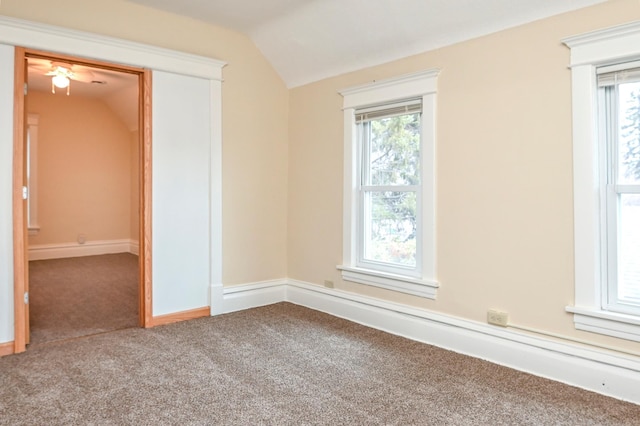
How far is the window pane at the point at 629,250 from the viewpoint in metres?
2.32

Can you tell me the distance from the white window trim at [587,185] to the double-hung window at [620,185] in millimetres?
37

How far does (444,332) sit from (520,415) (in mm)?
964

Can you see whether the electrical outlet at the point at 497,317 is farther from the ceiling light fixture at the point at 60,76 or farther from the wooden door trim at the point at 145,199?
the ceiling light fixture at the point at 60,76

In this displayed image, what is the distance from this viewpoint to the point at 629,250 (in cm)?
235

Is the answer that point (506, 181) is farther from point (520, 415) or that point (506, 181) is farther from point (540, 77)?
point (520, 415)

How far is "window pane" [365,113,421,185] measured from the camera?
10.9 feet

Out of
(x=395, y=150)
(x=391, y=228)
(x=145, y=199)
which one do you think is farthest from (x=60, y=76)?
(x=391, y=228)

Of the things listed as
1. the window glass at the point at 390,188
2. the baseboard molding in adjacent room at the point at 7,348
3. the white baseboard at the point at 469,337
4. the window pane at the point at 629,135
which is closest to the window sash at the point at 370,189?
the window glass at the point at 390,188

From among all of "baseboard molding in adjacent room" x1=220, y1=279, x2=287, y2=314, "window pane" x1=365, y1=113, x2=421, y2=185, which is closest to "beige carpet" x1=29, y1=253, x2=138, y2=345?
"baseboard molding in adjacent room" x1=220, y1=279, x2=287, y2=314

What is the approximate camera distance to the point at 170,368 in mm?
2650

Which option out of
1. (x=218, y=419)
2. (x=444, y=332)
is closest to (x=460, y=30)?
(x=444, y=332)

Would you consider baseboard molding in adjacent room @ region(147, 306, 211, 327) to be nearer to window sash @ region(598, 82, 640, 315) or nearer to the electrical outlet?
the electrical outlet

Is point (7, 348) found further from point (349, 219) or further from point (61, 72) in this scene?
point (61, 72)

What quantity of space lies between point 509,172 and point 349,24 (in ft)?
5.63
